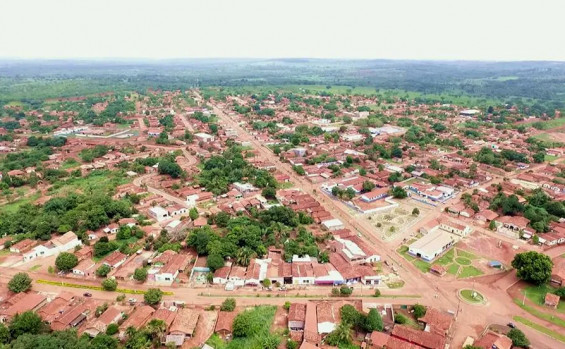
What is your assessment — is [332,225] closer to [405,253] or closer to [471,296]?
[405,253]

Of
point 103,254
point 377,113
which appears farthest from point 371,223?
point 377,113

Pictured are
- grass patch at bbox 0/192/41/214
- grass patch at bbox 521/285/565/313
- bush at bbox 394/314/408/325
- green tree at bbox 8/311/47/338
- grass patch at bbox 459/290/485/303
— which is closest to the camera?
green tree at bbox 8/311/47/338

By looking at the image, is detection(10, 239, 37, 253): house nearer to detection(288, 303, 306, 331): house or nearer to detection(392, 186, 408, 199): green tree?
detection(288, 303, 306, 331): house

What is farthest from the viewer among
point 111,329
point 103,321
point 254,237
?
point 254,237

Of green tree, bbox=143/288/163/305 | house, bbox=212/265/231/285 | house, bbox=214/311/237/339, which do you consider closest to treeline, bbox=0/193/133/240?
green tree, bbox=143/288/163/305

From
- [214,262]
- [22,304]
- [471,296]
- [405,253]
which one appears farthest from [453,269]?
[22,304]

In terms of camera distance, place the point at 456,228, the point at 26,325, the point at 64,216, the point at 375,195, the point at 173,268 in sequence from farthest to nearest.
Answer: the point at 375,195 → the point at 64,216 → the point at 456,228 → the point at 173,268 → the point at 26,325

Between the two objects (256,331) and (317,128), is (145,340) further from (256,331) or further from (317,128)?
(317,128)
